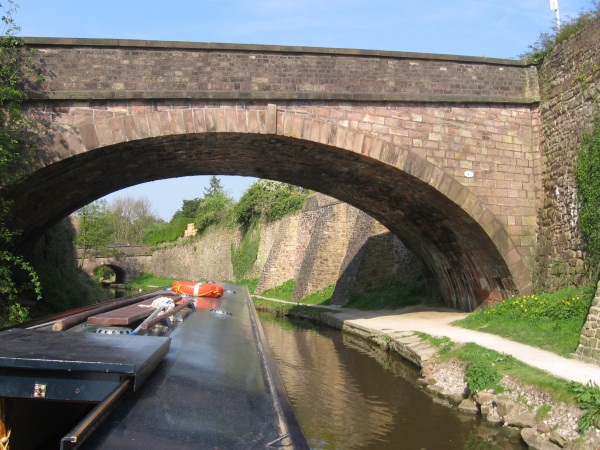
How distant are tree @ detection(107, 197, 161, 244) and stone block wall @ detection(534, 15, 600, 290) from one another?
40052 mm

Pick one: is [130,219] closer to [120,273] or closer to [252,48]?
[120,273]

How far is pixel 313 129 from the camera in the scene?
6.97 metres

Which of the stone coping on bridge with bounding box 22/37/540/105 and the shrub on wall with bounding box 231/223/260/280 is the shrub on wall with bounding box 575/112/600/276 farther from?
the shrub on wall with bounding box 231/223/260/280

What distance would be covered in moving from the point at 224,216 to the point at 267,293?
9.03 meters

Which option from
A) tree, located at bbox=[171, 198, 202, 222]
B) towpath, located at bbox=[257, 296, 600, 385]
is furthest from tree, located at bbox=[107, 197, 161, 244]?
towpath, located at bbox=[257, 296, 600, 385]

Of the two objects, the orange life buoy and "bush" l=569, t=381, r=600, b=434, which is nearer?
"bush" l=569, t=381, r=600, b=434

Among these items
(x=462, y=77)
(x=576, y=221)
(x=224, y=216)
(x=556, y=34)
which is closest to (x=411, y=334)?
(x=576, y=221)

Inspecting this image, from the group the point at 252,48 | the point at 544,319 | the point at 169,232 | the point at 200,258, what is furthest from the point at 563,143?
the point at 169,232

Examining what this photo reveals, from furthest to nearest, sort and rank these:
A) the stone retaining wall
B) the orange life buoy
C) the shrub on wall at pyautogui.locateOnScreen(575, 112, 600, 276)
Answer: the stone retaining wall, the orange life buoy, the shrub on wall at pyautogui.locateOnScreen(575, 112, 600, 276)

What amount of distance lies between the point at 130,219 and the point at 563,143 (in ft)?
141

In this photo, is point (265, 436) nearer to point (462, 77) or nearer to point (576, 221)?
point (576, 221)

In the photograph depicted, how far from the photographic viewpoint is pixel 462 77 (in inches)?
311

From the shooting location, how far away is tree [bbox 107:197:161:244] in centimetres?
4519

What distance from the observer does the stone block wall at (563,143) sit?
23.3ft
